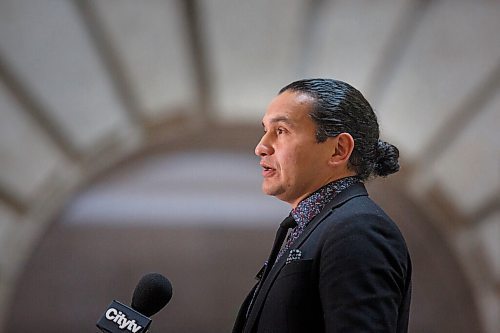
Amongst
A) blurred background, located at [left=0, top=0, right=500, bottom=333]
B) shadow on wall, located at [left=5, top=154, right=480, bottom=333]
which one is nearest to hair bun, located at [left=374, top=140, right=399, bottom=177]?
blurred background, located at [left=0, top=0, right=500, bottom=333]

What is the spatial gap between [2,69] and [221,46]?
0.45 metres

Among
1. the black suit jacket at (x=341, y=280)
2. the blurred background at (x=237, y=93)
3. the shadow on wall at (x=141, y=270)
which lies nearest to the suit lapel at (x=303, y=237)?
the black suit jacket at (x=341, y=280)

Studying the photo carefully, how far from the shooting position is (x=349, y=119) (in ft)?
2.36

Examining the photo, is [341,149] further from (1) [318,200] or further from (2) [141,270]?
(2) [141,270]

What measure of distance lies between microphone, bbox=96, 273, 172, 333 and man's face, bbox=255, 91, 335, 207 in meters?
0.12

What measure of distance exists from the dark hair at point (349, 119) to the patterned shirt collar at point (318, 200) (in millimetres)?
19

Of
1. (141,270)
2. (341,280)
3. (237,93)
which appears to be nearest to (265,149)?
(341,280)

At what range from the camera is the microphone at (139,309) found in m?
0.65

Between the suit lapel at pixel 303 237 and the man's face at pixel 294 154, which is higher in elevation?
the man's face at pixel 294 154

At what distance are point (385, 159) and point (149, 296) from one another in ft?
0.78

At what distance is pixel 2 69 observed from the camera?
1.67 metres

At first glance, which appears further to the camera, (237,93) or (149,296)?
(237,93)

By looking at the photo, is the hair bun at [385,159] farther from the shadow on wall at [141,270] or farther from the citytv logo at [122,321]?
the shadow on wall at [141,270]

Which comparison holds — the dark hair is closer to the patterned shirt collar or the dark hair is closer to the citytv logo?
the patterned shirt collar
